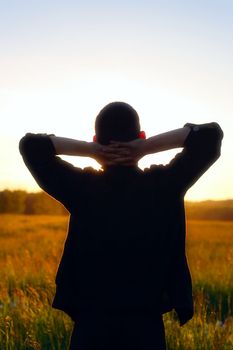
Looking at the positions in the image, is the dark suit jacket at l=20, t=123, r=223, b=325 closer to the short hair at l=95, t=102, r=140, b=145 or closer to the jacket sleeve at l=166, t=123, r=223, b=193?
the jacket sleeve at l=166, t=123, r=223, b=193

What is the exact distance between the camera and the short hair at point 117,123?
8.37ft

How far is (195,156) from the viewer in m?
2.68

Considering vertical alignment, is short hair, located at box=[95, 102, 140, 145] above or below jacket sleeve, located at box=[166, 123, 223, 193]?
above

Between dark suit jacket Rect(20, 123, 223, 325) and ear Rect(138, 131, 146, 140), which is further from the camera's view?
ear Rect(138, 131, 146, 140)

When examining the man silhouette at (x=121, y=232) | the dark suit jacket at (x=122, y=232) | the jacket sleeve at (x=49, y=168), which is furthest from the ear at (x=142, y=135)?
the jacket sleeve at (x=49, y=168)

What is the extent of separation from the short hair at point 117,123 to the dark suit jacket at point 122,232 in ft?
0.48

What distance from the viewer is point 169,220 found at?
2609mm

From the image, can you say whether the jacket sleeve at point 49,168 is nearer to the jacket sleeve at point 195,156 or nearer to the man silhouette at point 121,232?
the man silhouette at point 121,232

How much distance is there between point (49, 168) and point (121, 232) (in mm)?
428

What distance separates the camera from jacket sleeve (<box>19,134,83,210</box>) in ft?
8.57

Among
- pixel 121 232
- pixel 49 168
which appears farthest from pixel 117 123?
pixel 121 232

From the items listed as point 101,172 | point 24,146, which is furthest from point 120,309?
point 24,146

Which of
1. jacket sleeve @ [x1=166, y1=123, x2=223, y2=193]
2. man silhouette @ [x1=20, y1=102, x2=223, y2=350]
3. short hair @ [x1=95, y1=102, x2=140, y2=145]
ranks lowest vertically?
man silhouette @ [x1=20, y1=102, x2=223, y2=350]

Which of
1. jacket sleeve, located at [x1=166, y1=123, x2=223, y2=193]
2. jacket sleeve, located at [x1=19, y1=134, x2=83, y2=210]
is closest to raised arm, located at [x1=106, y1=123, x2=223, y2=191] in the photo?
jacket sleeve, located at [x1=166, y1=123, x2=223, y2=193]
